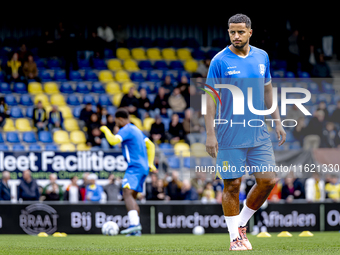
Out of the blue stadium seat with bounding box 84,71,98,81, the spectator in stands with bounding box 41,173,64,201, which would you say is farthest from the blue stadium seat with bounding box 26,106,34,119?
the spectator in stands with bounding box 41,173,64,201

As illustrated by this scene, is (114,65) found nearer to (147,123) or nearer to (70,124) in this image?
(70,124)

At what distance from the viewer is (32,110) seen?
17.0 m

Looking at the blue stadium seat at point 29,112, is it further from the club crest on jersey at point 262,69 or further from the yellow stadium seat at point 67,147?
the club crest on jersey at point 262,69

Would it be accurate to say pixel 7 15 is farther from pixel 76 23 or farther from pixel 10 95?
pixel 10 95

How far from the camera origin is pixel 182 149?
15141 millimetres

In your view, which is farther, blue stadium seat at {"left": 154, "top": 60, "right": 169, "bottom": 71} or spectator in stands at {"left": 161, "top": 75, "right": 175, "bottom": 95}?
blue stadium seat at {"left": 154, "top": 60, "right": 169, "bottom": 71}

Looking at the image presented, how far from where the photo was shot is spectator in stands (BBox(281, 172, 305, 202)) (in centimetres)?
1430

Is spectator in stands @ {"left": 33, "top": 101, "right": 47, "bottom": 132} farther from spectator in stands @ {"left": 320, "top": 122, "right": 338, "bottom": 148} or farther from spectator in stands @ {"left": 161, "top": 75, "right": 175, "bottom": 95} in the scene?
spectator in stands @ {"left": 320, "top": 122, "right": 338, "bottom": 148}

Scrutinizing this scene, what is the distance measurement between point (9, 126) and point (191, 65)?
6.51 meters

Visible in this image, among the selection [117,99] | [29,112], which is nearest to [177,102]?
[117,99]

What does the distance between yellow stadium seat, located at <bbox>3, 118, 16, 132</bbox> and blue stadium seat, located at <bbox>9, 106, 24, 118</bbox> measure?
1.10 ft

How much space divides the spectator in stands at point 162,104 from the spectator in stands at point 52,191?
4.25 metres

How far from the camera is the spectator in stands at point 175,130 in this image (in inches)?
618

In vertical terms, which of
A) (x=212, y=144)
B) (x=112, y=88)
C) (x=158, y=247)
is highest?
(x=112, y=88)
